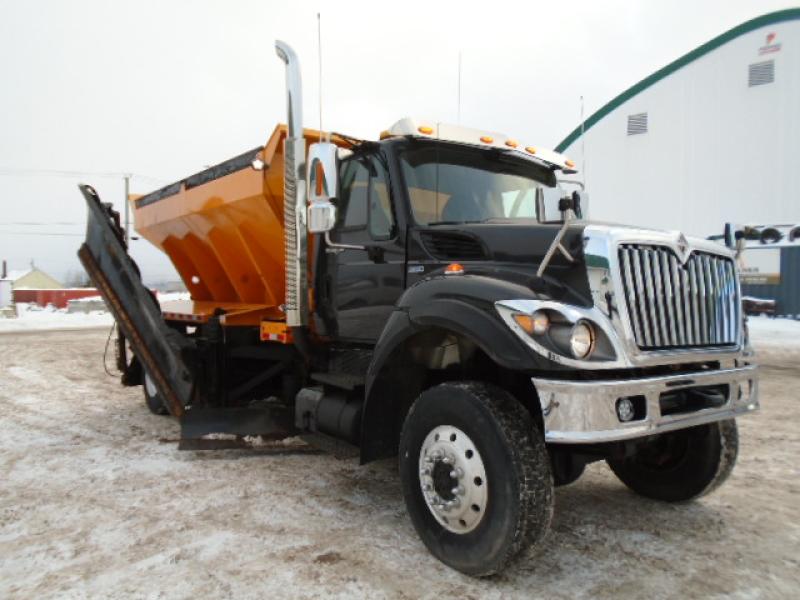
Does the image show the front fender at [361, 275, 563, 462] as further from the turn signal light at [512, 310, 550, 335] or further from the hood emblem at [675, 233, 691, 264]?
the hood emblem at [675, 233, 691, 264]

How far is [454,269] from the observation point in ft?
11.0

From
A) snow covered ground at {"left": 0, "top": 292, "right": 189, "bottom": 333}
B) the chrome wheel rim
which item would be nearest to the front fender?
the chrome wheel rim

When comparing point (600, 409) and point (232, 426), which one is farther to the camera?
point (232, 426)

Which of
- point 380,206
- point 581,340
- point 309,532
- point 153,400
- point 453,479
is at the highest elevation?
point 380,206

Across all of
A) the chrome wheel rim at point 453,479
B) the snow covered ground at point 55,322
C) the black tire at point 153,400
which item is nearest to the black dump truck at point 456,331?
the chrome wheel rim at point 453,479

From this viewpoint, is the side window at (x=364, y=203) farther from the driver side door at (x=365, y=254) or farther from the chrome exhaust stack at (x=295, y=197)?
the chrome exhaust stack at (x=295, y=197)

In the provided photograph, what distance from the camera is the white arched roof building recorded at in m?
21.2

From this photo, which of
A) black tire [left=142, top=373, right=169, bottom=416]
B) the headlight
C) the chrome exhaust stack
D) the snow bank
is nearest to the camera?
the headlight

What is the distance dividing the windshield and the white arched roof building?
17.4 metres

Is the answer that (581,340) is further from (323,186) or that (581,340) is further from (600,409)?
(323,186)

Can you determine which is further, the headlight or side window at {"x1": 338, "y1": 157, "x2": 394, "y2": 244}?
side window at {"x1": 338, "y1": 157, "x2": 394, "y2": 244}

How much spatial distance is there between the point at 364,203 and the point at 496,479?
83.9 inches

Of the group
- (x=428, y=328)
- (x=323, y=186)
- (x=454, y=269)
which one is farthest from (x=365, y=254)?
(x=428, y=328)

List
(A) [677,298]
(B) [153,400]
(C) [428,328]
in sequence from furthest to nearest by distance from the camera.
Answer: (B) [153,400] < (C) [428,328] < (A) [677,298]
